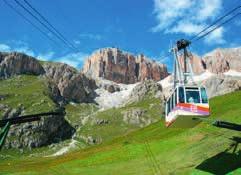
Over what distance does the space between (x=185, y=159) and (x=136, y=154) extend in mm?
16358

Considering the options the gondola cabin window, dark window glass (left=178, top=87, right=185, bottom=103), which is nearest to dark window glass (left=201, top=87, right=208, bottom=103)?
the gondola cabin window

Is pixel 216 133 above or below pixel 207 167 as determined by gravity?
above

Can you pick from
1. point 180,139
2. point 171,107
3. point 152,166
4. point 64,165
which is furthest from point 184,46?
point 64,165

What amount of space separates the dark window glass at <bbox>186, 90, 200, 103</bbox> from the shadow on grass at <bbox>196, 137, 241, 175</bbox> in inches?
328

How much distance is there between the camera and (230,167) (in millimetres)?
50562

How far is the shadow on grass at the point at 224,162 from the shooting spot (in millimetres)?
50469

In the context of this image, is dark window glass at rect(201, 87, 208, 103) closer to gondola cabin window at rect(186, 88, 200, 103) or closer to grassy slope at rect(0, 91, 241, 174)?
gondola cabin window at rect(186, 88, 200, 103)

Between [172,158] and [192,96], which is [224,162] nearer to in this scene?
[192,96]

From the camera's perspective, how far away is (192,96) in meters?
49.0

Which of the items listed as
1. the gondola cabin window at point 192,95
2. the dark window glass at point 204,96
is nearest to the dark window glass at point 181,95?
the gondola cabin window at point 192,95

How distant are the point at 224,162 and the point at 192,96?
31.5ft

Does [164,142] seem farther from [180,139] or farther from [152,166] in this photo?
[152,166]

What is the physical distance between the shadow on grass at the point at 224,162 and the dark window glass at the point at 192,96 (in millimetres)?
8341

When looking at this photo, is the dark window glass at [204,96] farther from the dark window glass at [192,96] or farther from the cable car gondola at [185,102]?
the dark window glass at [192,96]
